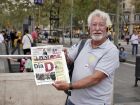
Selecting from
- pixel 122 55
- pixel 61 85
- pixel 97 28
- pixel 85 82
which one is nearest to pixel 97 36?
pixel 97 28

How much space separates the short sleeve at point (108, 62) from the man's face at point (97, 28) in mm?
164

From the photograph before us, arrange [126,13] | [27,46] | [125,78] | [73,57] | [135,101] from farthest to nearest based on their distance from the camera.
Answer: [126,13]
[27,46]
[125,78]
[135,101]
[73,57]

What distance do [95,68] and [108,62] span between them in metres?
0.13

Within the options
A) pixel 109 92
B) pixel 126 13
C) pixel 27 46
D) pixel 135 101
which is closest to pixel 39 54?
pixel 109 92

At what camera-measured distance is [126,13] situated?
12888 centimetres

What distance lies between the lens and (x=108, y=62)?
387 centimetres

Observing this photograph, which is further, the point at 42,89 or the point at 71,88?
the point at 42,89

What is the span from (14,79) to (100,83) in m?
4.59

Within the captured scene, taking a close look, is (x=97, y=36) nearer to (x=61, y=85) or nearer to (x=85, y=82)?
(x=85, y=82)

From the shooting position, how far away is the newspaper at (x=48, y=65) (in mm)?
3836

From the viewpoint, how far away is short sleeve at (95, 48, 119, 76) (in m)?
3.83

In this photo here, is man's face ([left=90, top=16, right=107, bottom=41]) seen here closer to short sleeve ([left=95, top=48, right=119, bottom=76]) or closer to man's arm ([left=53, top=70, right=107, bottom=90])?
short sleeve ([left=95, top=48, right=119, bottom=76])

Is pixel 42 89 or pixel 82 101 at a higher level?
pixel 82 101

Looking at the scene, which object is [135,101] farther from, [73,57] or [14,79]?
[73,57]
